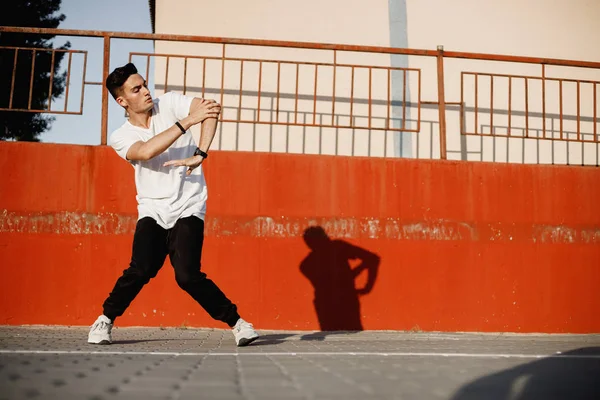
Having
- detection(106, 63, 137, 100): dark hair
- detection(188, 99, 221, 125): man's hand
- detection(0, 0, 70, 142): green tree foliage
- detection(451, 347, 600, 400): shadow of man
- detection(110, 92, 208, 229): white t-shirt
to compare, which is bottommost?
detection(451, 347, 600, 400): shadow of man

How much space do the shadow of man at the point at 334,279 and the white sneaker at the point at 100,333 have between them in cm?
211

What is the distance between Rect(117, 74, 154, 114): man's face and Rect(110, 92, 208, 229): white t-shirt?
0.14 m

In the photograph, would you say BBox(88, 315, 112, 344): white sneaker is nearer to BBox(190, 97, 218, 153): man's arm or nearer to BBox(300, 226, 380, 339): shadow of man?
BBox(190, 97, 218, 153): man's arm

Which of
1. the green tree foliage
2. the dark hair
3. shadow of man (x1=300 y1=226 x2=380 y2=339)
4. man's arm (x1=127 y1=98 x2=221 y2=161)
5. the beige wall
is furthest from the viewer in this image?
the green tree foliage

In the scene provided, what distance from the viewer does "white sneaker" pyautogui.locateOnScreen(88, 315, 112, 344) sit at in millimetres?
4332

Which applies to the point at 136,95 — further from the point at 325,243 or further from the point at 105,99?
the point at 325,243

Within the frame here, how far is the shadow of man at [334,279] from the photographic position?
607 centimetres

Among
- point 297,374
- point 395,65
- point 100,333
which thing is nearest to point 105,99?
point 100,333

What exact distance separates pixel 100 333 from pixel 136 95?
1.58 metres

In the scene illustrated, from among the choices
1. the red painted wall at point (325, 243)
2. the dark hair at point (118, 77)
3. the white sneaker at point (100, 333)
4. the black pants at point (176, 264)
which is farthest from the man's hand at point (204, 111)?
the red painted wall at point (325, 243)

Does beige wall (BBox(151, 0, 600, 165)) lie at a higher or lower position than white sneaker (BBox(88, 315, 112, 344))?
higher

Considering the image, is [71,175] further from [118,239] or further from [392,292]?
[392,292]

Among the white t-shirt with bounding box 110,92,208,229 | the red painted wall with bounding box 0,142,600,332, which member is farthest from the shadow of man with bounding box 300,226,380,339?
the white t-shirt with bounding box 110,92,208,229

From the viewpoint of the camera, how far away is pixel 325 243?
20.1ft
